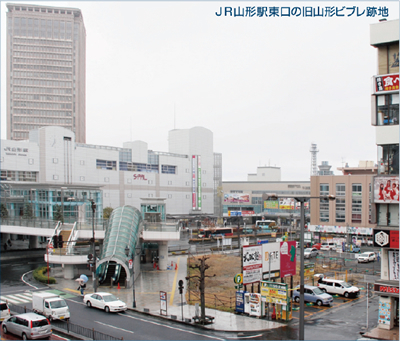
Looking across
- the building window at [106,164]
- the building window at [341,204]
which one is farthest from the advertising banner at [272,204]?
the building window at [106,164]

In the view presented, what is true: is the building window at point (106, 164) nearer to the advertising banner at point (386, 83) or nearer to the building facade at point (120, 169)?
the building facade at point (120, 169)

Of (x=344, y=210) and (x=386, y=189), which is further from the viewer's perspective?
(x=344, y=210)

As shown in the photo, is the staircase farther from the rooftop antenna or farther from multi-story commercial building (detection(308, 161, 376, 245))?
the rooftop antenna

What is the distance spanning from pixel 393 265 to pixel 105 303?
61.9 feet

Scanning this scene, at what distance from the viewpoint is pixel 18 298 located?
32875 millimetres

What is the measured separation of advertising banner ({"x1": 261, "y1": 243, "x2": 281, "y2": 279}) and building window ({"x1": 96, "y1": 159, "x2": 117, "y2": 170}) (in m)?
70.0

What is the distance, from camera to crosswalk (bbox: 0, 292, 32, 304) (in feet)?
104

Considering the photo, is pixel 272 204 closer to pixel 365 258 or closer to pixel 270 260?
pixel 365 258

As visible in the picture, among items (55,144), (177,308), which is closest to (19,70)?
(55,144)

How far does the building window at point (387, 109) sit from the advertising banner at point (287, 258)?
10.5m

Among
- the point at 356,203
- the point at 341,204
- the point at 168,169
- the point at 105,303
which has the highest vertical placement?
the point at 168,169

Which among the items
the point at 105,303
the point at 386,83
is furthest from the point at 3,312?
the point at 386,83

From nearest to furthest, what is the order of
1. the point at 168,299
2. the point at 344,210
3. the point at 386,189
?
the point at 386,189 < the point at 168,299 < the point at 344,210

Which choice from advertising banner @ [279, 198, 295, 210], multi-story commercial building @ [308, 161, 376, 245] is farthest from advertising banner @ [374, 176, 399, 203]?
advertising banner @ [279, 198, 295, 210]
